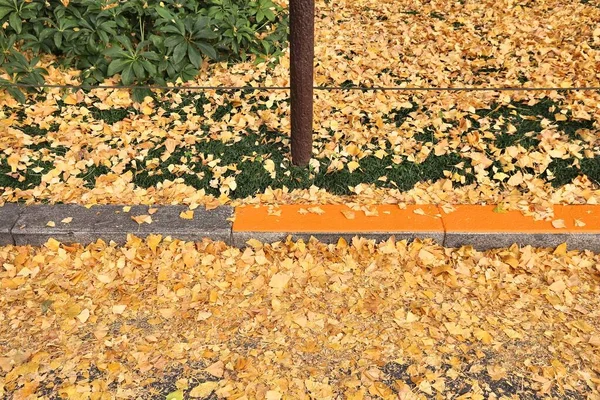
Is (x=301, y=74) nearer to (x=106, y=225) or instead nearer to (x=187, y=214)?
(x=187, y=214)

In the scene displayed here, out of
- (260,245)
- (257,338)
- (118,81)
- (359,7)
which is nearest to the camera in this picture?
(257,338)

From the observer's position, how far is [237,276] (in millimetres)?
2850

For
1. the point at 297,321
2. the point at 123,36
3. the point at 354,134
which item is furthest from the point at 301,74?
the point at 123,36

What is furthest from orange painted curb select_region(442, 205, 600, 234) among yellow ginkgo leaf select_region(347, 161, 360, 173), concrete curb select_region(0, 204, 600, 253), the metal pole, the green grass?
the metal pole

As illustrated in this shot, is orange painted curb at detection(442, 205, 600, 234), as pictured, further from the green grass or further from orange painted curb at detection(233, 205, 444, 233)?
the green grass

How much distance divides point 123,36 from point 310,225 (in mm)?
2145

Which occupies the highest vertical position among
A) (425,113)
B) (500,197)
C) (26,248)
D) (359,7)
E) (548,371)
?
(359,7)

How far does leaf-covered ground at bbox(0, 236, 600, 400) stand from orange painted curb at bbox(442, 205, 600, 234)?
0.43 feet

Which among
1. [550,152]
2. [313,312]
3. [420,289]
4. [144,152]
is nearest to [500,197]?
[550,152]

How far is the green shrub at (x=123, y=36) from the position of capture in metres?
3.91

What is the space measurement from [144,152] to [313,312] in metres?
1.69

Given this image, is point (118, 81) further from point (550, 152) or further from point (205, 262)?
point (550, 152)

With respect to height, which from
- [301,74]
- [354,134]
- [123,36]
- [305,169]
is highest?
[123,36]

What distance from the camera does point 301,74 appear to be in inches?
118
